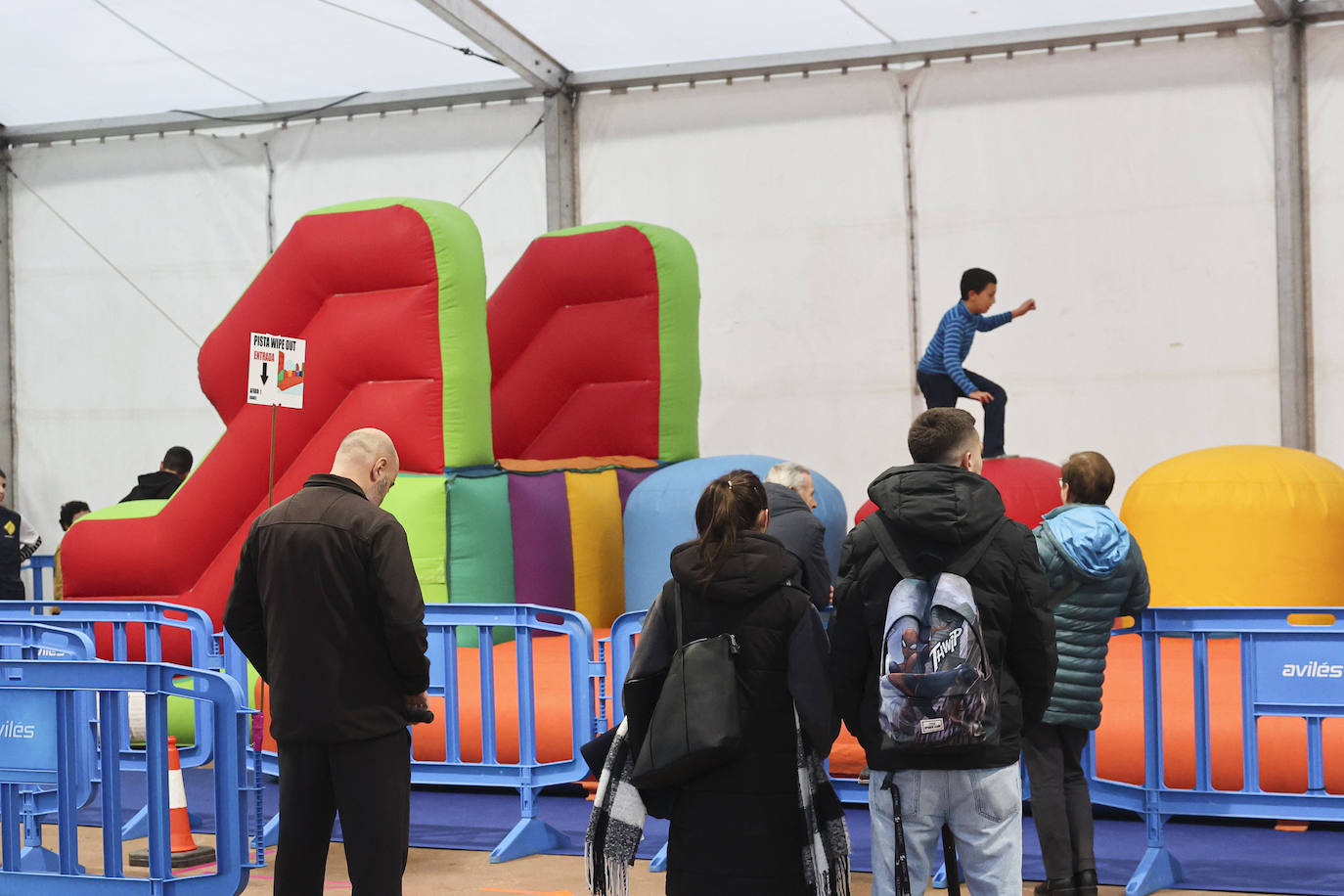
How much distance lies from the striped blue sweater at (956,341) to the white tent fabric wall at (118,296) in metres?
6.93

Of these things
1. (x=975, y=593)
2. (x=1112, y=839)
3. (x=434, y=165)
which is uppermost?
(x=434, y=165)

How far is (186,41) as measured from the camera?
12078 mm

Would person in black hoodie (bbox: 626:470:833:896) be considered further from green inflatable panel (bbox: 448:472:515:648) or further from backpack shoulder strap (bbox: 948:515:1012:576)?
green inflatable panel (bbox: 448:472:515:648)

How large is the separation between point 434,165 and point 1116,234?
19.3 ft

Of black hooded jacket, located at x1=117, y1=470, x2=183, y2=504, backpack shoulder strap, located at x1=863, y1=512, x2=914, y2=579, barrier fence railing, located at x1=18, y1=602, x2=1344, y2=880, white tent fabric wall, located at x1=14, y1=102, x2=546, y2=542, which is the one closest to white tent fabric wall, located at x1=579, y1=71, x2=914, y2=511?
white tent fabric wall, located at x1=14, y1=102, x2=546, y2=542

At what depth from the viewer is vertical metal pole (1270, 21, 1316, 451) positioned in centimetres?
1080

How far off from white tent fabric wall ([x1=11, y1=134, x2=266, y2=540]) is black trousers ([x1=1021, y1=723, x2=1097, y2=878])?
1053cm

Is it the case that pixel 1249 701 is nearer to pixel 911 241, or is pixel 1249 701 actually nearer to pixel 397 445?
pixel 397 445

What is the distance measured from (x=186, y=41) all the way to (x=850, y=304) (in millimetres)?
5814

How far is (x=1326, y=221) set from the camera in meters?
10.8

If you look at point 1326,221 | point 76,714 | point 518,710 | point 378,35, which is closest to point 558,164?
point 378,35

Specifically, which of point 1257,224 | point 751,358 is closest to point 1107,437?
point 1257,224

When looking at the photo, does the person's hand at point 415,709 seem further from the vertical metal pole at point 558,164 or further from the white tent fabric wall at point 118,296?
the white tent fabric wall at point 118,296

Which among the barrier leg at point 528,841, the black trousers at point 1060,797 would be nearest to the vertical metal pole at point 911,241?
the barrier leg at point 528,841
